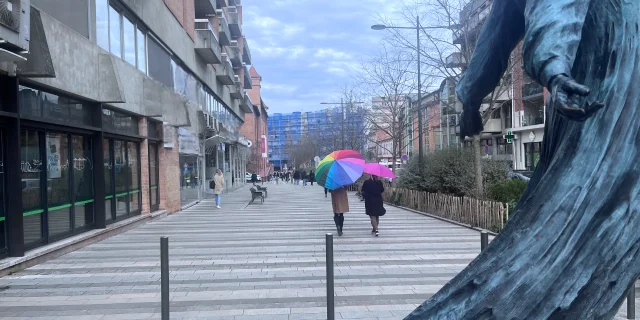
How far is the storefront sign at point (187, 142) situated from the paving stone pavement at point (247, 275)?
822 cm

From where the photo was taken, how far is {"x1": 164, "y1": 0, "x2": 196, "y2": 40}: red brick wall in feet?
65.5

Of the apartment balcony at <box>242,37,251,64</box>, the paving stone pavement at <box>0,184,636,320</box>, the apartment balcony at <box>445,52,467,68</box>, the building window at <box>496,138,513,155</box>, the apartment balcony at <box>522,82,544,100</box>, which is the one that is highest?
the apartment balcony at <box>242,37,251,64</box>

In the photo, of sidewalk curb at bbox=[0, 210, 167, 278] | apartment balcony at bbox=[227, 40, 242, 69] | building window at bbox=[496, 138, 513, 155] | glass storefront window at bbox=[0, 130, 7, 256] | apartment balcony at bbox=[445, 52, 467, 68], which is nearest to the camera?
sidewalk curb at bbox=[0, 210, 167, 278]

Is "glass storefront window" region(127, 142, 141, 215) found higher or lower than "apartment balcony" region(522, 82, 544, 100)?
lower

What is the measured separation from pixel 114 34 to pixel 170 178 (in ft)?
23.7

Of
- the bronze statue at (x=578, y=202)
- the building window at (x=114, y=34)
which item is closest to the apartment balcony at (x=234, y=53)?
the building window at (x=114, y=34)

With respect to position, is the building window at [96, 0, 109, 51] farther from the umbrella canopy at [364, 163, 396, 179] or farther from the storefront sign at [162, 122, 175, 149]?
the umbrella canopy at [364, 163, 396, 179]

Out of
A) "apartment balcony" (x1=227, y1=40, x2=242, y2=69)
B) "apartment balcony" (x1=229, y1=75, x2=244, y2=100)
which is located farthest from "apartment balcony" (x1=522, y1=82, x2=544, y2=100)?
"apartment balcony" (x1=229, y1=75, x2=244, y2=100)

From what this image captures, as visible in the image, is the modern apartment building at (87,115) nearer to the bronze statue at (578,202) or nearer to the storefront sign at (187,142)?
the storefront sign at (187,142)

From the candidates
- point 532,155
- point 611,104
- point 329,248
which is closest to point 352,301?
point 329,248

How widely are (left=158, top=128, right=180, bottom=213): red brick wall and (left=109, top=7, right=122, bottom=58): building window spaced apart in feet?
18.2

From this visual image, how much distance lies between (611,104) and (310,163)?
77.5 m

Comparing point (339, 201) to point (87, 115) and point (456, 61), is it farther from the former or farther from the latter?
point (456, 61)

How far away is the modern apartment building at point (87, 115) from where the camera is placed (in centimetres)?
877
